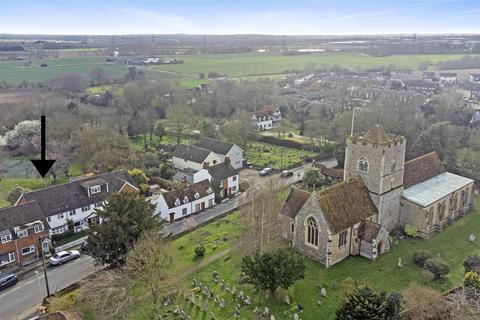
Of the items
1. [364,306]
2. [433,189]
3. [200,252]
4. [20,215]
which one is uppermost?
[433,189]

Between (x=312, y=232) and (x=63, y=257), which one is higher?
(x=312, y=232)

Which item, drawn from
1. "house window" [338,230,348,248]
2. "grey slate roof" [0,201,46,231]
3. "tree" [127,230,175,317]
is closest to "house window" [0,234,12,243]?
"grey slate roof" [0,201,46,231]

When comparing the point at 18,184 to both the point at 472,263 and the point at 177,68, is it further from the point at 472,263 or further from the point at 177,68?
the point at 177,68

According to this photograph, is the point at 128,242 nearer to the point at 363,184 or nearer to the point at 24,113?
the point at 363,184

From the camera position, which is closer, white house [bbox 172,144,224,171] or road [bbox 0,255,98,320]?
road [bbox 0,255,98,320]

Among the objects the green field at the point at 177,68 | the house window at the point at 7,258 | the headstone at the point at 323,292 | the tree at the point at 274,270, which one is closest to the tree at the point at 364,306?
the tree at the point at 274,270

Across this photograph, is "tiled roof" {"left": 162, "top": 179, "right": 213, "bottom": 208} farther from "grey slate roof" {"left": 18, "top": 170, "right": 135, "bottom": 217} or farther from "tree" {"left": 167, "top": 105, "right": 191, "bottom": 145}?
"tree" {"left": 167, "top": 105, "right": 191, "bottom": 145}

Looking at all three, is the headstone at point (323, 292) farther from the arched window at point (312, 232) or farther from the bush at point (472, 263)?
the bush at point (472, 263)

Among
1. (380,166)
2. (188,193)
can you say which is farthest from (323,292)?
(188,193)
